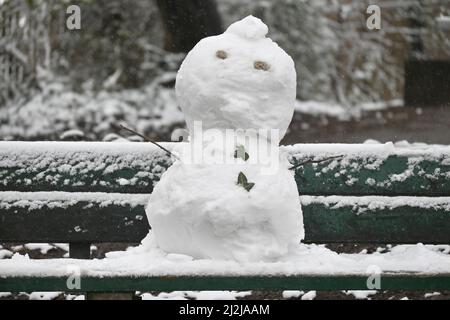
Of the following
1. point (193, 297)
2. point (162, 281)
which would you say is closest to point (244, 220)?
point (162, 281)

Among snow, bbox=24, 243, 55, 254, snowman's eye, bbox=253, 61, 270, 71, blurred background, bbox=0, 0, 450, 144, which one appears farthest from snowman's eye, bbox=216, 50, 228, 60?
blurred background, bbox=0, 0, 450, 144

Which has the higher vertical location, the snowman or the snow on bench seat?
the snowman

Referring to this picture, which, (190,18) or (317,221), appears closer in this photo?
(317,221)

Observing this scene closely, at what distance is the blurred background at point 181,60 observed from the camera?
300 inches

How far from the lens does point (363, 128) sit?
8.07m

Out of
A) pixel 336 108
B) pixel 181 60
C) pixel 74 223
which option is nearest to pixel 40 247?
pixel 74 223

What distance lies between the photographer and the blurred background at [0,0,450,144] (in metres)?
7.62

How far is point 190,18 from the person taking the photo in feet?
23.9

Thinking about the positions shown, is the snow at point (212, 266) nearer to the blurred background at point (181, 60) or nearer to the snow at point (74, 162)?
the snow at point (74, 162)

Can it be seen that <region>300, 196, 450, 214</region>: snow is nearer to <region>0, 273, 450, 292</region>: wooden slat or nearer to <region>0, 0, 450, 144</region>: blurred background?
<region>0, 273, 450, 292</region>: wooden slat

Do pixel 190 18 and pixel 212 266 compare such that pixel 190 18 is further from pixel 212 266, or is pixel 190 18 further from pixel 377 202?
pixel 212 266

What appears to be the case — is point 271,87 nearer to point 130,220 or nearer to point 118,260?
point 118,260

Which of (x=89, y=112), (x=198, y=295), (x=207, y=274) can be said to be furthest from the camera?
(x=89, y=112)

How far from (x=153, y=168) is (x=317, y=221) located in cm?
79
